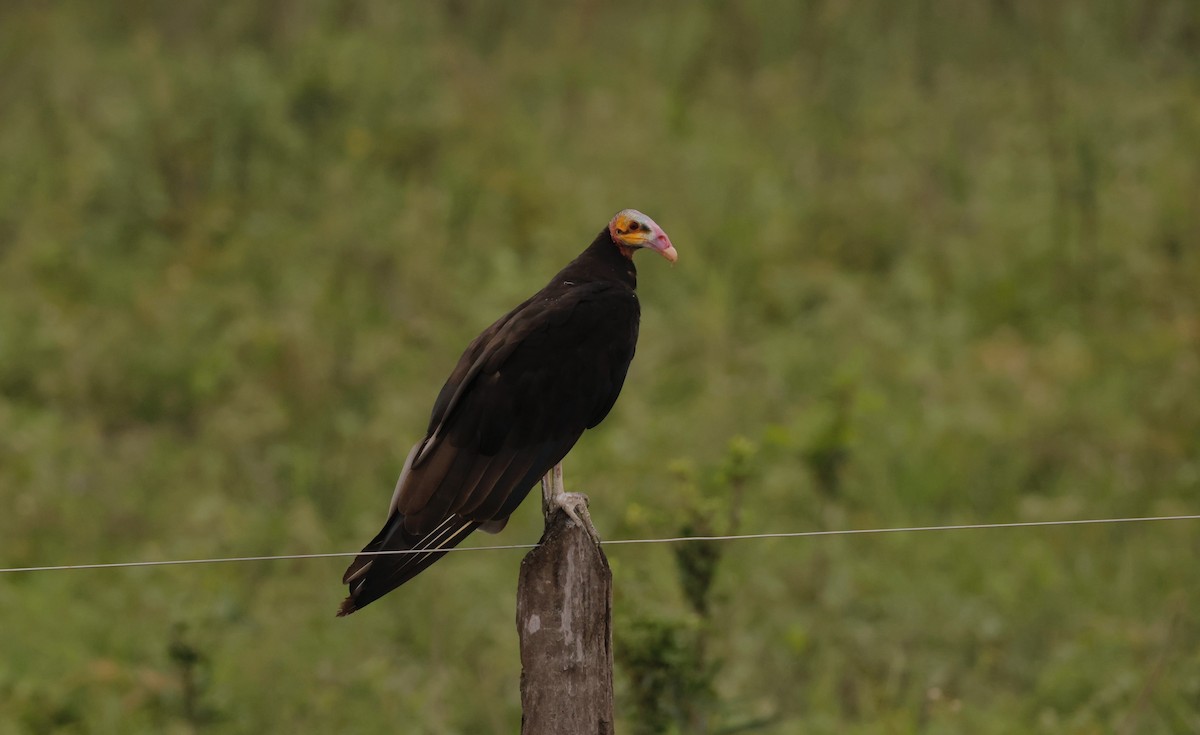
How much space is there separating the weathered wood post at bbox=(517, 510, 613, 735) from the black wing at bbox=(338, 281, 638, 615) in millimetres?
241

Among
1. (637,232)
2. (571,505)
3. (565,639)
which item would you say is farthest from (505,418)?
(637,232)

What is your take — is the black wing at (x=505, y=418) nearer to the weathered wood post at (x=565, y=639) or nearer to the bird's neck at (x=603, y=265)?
the bird's neck at (x=603, y=265)

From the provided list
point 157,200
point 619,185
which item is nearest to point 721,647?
point 619,185

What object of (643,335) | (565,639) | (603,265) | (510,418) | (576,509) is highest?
(643,335)

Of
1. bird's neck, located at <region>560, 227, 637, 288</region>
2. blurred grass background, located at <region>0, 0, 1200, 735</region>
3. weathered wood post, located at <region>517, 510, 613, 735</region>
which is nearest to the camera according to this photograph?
weathered wood post, located at <region>517, 510, 613, 735</region>

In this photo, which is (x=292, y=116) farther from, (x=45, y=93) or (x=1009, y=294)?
(x=1009, y=294)

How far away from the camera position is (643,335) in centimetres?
750

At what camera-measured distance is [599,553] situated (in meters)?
2.89

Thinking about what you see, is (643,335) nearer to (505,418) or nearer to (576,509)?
(505,418)

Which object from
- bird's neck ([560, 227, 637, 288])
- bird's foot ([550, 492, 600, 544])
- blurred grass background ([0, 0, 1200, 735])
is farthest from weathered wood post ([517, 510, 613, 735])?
blurred grass background ([0, 0, 1200, 735])

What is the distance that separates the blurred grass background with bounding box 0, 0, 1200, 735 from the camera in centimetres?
510

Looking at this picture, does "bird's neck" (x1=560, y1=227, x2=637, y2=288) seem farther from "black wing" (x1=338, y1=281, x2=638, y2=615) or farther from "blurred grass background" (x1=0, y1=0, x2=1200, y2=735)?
"blurred grass background" (x1=0, y1=0, x2=1200, y2=735)

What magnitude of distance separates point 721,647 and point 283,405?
265 cm

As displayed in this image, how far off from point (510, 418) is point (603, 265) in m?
0.57
